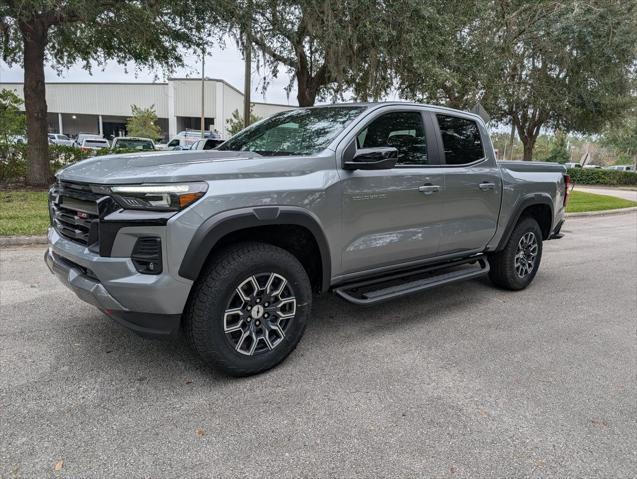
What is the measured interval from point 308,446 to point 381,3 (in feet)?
32.8

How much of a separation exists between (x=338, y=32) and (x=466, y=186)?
22.7 feet

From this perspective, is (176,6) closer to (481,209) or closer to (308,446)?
(481,209)

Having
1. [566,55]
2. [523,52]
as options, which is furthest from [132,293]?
[523,52]

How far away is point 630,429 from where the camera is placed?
111 inches

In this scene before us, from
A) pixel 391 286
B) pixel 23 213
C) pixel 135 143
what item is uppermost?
pixel 135 143

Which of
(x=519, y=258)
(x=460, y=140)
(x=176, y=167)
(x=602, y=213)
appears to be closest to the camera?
(x=176, y=167)

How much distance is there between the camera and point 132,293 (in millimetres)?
2797

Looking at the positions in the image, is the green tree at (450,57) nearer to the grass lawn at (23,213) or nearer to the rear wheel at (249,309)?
the grass lawn at (23,213)

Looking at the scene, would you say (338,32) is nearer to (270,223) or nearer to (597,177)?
(270,223)

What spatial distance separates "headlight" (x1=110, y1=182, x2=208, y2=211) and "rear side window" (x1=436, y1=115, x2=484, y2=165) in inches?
107

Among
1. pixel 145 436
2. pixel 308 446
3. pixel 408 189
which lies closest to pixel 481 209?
pixel 408 189

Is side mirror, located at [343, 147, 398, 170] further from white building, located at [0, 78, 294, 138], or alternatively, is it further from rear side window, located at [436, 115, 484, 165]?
white building, located at [0, 78, 294, 138]

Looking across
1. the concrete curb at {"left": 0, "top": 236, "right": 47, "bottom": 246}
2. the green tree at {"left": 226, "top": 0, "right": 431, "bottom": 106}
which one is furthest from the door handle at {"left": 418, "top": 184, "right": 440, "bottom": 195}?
the green tree at {"left": 226, "top": 0, "right": 431, "bottom": 106}

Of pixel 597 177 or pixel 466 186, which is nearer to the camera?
pixel 466 186
